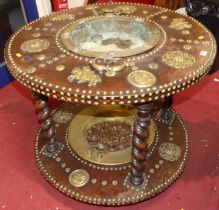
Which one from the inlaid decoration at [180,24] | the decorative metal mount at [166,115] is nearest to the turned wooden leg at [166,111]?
the decorative metal mount at [166,115]

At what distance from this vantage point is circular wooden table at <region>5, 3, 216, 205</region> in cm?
129

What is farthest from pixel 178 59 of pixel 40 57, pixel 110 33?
pixel 40 57

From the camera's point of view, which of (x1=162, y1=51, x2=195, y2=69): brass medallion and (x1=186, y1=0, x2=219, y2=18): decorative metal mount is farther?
A: (x1=186, y1=0, x2=219, y2=18): decorative metal mount

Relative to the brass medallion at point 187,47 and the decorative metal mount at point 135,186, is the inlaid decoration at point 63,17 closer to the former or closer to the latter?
the brass medallion at point 187,47

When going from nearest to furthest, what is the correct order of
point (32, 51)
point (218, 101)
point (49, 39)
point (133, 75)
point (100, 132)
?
point (133, 75)
point (32, 51)
point (49, 39)
point (100, 132)
point (218, 101)

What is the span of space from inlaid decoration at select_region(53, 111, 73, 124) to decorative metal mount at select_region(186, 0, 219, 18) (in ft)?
4.19

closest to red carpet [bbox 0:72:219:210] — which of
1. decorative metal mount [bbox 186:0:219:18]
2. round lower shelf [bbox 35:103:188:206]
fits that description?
round lower shelf [bbox 35:103:188:206]

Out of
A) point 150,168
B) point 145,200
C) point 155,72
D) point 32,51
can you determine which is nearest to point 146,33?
point 155,72

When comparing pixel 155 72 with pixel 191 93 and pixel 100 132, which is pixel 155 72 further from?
pixel 191 93

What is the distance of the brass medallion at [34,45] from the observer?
153 cm

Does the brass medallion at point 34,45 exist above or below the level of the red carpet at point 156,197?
above

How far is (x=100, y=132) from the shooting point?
201cm

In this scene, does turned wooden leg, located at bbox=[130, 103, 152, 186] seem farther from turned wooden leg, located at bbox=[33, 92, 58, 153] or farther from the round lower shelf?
turned wooden leg, located at bbox=[33, 92, 58, 153]

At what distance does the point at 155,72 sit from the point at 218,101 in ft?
3.90
